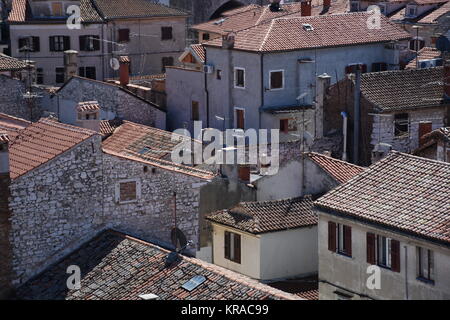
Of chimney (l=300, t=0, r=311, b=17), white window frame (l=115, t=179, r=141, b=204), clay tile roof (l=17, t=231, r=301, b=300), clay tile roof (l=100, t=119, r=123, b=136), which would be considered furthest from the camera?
chimney (l=300, t=0, r=311, b=17)

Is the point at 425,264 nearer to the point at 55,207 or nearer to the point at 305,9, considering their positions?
the point at 55,207

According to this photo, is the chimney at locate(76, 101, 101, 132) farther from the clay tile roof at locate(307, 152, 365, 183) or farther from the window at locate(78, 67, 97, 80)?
the window at locate(78, 67, 97, 80)

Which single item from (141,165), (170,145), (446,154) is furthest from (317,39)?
(141,165)

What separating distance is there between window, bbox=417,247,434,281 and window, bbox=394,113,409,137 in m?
18.1

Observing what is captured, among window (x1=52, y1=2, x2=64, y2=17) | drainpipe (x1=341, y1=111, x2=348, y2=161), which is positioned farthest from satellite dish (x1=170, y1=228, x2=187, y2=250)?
window (x1=52, y1=2, x2=64, y2=17)

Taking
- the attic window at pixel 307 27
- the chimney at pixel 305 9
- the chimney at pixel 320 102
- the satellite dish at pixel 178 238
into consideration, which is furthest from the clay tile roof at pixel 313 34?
the satellite dish at pixel 178 238

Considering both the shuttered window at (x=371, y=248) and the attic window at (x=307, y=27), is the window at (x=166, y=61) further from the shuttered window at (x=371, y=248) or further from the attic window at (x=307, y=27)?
the shuttered window at (x=371, y=248)

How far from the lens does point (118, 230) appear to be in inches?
1361

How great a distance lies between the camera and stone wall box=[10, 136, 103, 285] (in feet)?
108

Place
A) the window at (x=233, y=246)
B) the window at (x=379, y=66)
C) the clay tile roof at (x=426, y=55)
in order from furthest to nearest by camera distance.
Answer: the window at (x=379, y=66) → the clay tile roof at (x=426, y=55) → the window at (x=233, y=246)

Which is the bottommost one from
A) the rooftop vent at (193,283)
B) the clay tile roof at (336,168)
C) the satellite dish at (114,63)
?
the rooftop vent at (193,283)

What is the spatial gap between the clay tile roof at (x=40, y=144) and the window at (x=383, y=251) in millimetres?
7572

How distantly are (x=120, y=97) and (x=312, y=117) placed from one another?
24.6ft

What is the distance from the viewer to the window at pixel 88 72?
6894 cm
